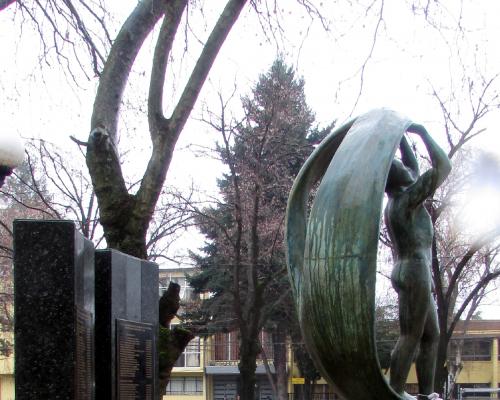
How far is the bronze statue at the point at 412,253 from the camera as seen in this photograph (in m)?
6.49

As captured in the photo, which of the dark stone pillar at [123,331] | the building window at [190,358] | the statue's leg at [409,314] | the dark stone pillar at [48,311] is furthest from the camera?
the building window at [190,358]

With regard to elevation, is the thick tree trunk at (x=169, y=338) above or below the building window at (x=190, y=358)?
above

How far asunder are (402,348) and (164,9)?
253 inches

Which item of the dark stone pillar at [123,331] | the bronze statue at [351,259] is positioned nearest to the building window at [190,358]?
the dark stone pillar at [123,331]

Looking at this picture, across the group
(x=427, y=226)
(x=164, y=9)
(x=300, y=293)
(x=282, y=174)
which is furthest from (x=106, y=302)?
(x=282, y=174)

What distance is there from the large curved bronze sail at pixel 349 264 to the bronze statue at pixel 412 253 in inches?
17.9

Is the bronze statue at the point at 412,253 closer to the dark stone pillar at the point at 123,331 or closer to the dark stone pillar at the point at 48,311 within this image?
the dark stone pillar at the point at 123,331

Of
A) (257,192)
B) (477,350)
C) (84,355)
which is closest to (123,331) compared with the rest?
(84,355)

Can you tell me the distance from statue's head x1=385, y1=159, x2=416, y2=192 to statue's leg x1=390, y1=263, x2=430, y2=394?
67cm

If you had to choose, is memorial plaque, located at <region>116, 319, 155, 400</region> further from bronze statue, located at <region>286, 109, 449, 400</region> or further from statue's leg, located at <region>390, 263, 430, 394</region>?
statue's leg, located at <region>390, 263, 430, 394</region>

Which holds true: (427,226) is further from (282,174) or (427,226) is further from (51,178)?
(51,178)

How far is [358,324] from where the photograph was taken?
576cm

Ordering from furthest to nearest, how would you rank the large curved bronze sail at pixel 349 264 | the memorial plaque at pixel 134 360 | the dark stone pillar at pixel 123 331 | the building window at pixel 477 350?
1. the building window at pixel 477 350
2. the memorial plaque at pixel 134 360
3. the dark stone pillar at pixel 123 331
4. the large curved bronze sail at pixel 349 264

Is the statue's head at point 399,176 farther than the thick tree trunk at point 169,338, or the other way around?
the thick tree trunk at point 169,338
